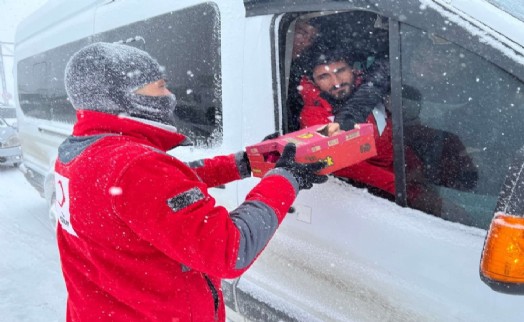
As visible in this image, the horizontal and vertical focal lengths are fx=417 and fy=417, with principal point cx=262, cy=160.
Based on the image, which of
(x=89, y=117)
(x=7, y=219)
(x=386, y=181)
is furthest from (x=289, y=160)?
(x=7, y=219)

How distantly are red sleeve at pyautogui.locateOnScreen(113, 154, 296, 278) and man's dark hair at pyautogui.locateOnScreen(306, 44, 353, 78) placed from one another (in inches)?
48.0

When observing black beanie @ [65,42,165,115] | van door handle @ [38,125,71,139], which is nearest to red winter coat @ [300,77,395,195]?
black beanie @ [65,42,165,115]

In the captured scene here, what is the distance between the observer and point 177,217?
1112mm

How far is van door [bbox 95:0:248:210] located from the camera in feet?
6.68

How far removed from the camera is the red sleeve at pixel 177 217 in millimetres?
1103

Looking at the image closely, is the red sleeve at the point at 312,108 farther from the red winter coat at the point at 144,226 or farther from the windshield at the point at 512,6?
the windshield at the point at 512,6

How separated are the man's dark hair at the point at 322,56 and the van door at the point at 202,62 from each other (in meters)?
0.43

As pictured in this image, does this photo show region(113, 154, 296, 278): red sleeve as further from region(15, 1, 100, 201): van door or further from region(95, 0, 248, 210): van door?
region(15, 1, 100, 201): van door

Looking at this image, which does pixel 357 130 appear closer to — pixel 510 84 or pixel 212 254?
pixel 510 84

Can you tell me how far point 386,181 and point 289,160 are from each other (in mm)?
535

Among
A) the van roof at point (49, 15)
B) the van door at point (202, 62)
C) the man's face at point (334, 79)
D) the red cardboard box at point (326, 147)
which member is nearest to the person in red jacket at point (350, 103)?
the man's face at point (334, 79)

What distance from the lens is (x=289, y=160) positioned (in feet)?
4.59

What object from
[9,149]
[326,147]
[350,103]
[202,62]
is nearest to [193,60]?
[202,62]

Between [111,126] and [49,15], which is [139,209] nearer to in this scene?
[111,126]
